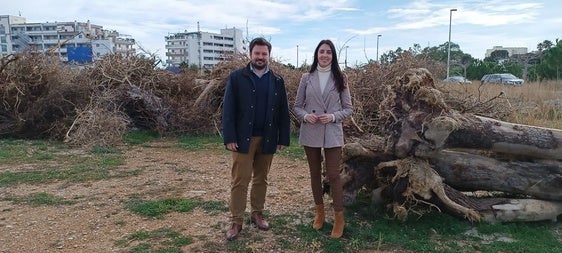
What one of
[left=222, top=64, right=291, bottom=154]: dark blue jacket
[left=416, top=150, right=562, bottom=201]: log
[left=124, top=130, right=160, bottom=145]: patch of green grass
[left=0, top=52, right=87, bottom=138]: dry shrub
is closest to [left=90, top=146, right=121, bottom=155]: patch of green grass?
[left=124, top=130, right=160, bottom=145]: patch of green grass

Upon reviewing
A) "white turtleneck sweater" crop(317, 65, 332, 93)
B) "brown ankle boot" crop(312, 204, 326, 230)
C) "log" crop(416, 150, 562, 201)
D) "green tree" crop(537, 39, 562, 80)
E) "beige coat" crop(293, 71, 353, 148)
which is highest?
"green tree" crop(537, 39, 562, 80)

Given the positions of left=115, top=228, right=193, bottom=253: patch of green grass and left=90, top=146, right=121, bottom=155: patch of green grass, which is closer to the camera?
left=115, top=228, right=193, bottom=253: patch of green grass

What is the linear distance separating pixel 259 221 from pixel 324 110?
4.07 ft

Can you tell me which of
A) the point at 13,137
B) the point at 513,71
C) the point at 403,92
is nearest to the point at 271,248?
the point at 403,92

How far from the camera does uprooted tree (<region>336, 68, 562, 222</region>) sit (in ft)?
12.8

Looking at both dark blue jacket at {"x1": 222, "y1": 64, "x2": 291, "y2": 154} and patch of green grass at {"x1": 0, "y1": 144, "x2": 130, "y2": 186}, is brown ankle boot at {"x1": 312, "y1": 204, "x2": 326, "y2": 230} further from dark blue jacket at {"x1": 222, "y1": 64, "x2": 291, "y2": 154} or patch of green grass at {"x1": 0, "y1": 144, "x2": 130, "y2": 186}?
patch of green grass at {"x1": 0, "y1": 144, "x2": 130, "y2": 186}

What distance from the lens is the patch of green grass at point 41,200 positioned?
16.0ft

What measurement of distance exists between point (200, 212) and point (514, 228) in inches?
121

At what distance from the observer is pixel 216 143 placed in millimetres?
9195

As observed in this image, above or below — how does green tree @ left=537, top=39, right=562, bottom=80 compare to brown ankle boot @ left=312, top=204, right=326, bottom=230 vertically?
above

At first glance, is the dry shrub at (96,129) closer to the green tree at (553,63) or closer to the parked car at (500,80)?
the parked car at (500,80)

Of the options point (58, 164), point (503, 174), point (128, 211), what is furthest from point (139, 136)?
point (503, 174)

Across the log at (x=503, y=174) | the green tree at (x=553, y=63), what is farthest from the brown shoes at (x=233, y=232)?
the green tree at (x=553, y=63)

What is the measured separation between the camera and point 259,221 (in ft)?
13.3
